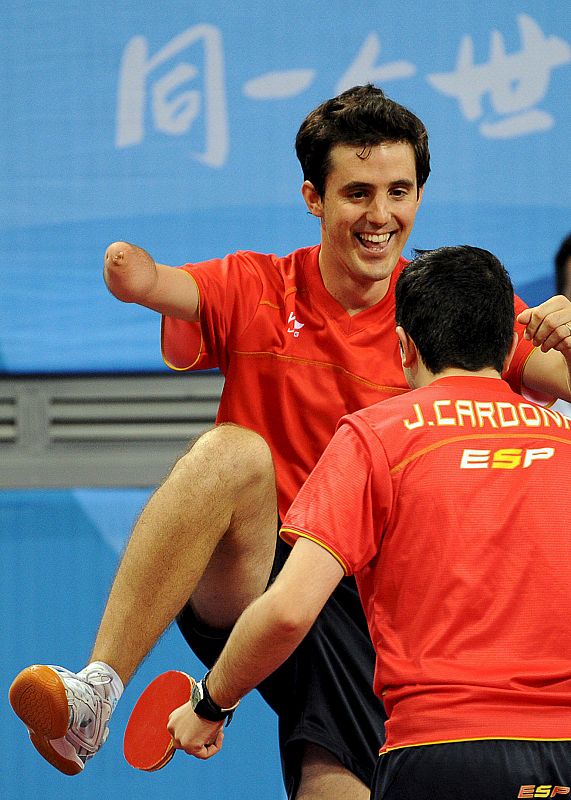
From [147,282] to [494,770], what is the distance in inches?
30.3

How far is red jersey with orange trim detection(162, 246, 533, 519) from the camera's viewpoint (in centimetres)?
171

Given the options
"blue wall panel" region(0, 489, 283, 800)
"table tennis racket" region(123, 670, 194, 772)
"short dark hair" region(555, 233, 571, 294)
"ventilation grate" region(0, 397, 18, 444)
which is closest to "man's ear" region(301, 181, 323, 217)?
"table tennis racket" region(123, 670, 194, 772)

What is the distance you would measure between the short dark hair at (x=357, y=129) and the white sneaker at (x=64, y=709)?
0.76 meters

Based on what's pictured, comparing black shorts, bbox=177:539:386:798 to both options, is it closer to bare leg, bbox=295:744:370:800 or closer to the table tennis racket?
bare leg, bbox=295:744:370:800

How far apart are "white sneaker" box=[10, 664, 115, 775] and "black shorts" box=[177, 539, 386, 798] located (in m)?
0.24

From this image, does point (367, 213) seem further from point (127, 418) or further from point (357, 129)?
point (127, 418)

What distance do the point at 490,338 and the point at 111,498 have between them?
1.58m

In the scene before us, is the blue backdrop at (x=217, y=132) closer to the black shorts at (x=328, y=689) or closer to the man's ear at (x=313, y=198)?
the man's ear at (x=313, y=198)

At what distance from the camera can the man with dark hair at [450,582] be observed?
3.62ft

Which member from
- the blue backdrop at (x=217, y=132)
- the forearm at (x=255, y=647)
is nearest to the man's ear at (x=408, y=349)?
the forearm at (x=255, y=647)

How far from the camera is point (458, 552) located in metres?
1.13

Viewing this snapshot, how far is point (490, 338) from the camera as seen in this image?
1.24m

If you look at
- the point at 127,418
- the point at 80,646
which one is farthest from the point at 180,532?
the point at 127,418

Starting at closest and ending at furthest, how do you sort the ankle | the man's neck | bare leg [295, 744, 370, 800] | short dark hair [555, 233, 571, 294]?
the man's neck, the ankle, bare leg [295, 744, 370, 800], short dark hair [555, 233, 571, 294]
